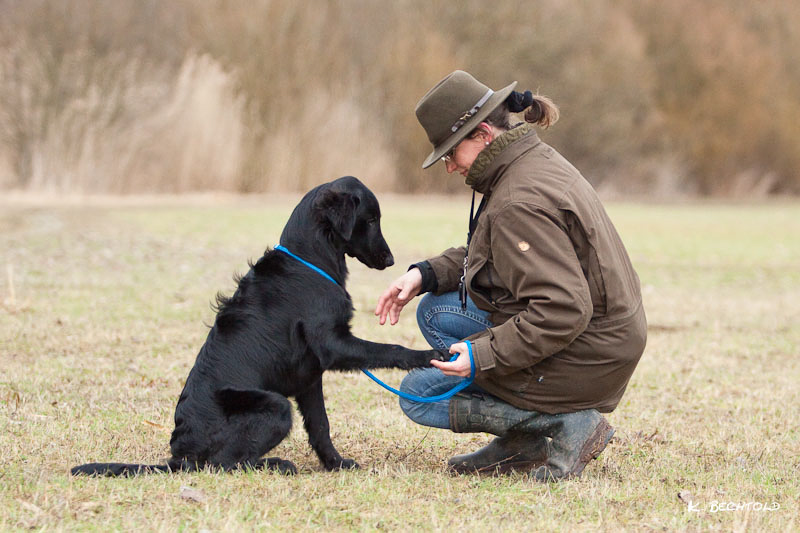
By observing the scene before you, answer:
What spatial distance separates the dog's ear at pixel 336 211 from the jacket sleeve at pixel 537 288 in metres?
0.75

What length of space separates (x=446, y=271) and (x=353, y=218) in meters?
0.46

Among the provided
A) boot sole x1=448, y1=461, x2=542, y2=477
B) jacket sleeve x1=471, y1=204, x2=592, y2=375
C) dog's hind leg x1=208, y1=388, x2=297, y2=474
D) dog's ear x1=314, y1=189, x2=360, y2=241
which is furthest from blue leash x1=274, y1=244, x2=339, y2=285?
boot sole x1=448, y1=461, x2=542, y2=477

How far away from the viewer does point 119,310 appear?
25.0ft

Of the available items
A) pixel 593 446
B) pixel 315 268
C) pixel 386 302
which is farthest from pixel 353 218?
pixel 593 446

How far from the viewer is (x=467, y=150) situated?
3.68 meters

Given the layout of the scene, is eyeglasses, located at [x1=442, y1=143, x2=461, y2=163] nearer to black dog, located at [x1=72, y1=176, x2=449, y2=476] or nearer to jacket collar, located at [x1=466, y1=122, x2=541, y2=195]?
jacket collar, located at [x1=466, y1=122, x2=541, y2=195]

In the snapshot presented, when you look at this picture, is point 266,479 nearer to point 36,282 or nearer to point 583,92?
point 36,282

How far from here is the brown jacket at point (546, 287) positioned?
3400 millimetres

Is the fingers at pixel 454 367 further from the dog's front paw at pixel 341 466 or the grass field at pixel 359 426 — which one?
the dog's front paw at pixel 341 466

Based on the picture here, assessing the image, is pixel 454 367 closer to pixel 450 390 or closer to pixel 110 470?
pixel 450 390

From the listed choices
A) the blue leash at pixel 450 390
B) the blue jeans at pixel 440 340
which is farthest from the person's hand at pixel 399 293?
the blue leash at pixel 450 390

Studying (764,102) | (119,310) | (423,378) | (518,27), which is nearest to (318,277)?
(423,378)

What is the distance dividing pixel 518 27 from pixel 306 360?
28.6m

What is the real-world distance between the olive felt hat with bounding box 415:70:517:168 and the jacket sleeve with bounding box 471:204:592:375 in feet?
1.19
